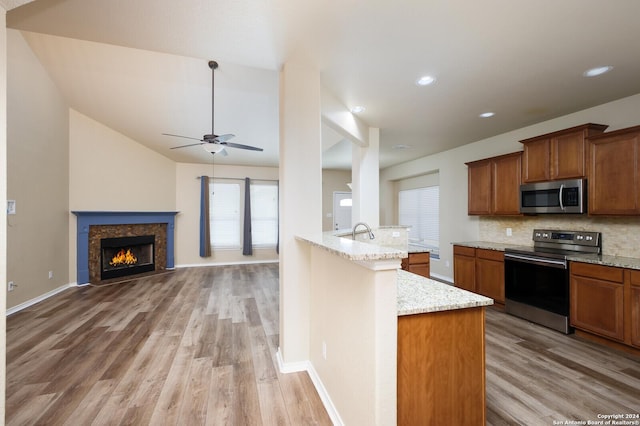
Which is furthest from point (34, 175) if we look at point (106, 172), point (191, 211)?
point (191, 211)

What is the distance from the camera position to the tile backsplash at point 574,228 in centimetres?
298

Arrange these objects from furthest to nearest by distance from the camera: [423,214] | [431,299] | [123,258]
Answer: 1. [423,214]
2. [123,258]
3. [431,299]

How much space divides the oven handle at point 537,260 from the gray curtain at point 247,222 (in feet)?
18.4

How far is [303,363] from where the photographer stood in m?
2.34

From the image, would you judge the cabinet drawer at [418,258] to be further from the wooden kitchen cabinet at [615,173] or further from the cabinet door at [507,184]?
the wooden kitchen cabinet at [615,173]

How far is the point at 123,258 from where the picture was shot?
5863mm

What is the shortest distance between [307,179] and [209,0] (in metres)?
1.33

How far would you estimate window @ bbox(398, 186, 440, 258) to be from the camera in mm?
6020

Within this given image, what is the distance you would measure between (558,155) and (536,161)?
0.86 ft

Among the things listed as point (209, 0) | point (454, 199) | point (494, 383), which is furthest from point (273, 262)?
point (209, 0)

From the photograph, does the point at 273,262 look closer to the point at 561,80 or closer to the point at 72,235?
the point at 72,235

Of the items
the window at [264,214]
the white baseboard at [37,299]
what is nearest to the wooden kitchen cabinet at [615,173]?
the window at [264,214]

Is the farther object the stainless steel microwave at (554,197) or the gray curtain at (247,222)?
the gray curtain at (247,222)

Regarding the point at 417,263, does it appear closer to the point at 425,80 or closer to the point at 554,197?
the point at 554,197
